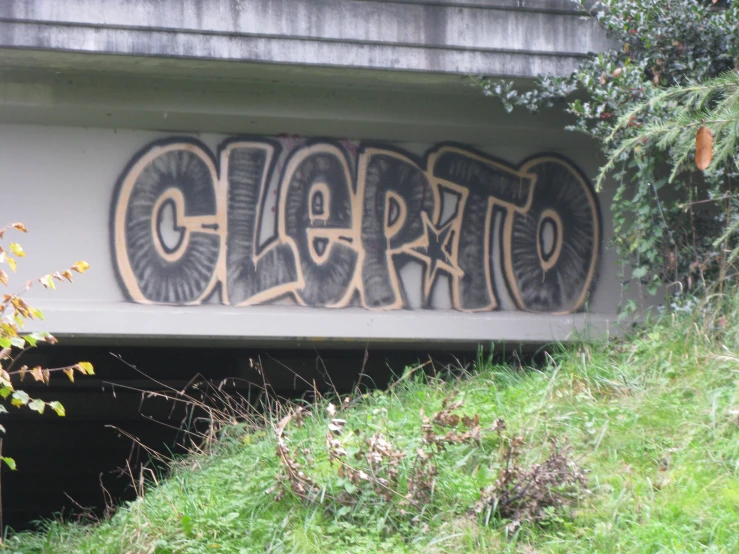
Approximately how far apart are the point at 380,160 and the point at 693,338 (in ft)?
9.14

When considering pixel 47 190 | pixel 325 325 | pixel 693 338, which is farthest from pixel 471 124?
pixel 47 190

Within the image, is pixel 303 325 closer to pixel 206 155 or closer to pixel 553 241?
pixel 206 155

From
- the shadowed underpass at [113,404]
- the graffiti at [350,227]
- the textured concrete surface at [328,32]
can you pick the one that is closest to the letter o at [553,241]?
the graffiti at [350,227]

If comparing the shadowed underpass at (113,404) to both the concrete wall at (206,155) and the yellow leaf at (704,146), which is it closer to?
the concrete wall at (206,155)

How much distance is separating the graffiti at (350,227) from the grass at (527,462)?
45.3 inches

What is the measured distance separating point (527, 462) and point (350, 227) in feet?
9.42

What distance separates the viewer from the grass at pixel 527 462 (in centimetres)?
344

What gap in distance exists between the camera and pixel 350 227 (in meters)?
6.36

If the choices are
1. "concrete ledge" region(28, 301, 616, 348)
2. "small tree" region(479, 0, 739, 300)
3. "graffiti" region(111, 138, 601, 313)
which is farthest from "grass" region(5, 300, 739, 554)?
"graffiti" region(111, 138, 601, 313)

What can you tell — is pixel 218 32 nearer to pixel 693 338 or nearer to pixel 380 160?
pixel 380 160

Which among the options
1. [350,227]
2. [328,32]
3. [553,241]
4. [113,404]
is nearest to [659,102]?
[553,241]

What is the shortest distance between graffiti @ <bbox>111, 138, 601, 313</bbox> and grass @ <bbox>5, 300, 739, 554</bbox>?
1.15m

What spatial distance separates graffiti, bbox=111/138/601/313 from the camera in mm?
6086

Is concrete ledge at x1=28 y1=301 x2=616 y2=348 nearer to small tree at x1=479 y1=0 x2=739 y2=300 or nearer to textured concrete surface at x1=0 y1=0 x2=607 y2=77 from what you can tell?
small tree at x1=479 y1=0 x2=739 y2=300
